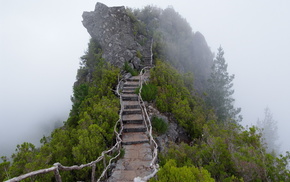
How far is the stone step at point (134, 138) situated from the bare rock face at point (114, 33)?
9368mm

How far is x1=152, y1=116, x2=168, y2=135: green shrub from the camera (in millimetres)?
8336

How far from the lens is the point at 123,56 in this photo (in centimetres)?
1681

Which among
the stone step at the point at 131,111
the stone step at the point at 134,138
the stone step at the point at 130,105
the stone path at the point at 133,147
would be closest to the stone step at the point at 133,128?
the stone path at the point at 133,147

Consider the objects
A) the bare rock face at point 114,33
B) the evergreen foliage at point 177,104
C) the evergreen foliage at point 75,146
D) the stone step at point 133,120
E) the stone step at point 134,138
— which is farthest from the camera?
the bare rock face at point 114,33

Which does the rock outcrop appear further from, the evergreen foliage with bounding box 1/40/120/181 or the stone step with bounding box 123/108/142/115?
the stone step with bounding box 123/108/142/115

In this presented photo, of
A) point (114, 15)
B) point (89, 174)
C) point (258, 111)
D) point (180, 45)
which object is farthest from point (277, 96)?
point (89, 174)

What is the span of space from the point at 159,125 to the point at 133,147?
1826 mm

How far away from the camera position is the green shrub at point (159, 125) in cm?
834

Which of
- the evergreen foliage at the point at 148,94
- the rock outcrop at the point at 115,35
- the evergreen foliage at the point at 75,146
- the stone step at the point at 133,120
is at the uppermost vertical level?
the rock outcrop at the point at 115,35

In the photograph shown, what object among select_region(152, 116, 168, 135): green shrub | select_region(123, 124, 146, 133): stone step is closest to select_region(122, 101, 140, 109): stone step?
select_region(123, 124, 146, 133): stone step

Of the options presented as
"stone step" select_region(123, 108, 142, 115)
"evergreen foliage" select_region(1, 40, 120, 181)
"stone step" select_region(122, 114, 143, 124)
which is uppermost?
"stone step" select_region(123, 108, 142, 115)

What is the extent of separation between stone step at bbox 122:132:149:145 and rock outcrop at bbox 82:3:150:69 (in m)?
9.37

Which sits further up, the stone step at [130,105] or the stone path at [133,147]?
the stone step at [130,105]

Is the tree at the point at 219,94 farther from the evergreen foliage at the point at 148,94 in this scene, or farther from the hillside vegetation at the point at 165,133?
the evergreen foliage at the point at 148,94
